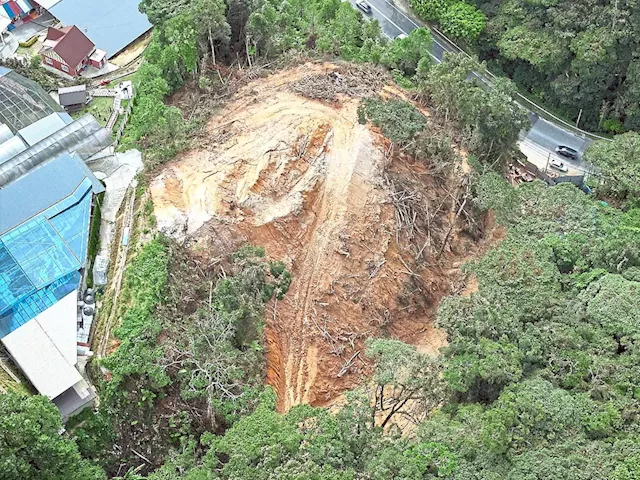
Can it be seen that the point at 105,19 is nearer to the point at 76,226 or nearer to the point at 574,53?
the point at 76,226

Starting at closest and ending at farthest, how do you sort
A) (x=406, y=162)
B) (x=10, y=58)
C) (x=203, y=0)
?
1. (x=406, y=162)
2. (x=203, y=0)
3. (x=10, y=58)

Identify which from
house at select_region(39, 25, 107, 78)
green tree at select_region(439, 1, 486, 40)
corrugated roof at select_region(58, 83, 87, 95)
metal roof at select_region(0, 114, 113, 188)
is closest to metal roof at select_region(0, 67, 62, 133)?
corrugated roof at select_region(58, 83, 87, 95)

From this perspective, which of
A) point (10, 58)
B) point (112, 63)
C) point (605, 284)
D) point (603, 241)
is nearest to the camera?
point (605, 284)

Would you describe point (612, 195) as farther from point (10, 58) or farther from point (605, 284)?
point (10, 58)

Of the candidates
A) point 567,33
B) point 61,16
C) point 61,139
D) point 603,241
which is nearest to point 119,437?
point 61,139

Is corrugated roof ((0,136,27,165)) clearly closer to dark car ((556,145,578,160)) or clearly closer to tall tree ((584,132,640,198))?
tall tree ((584,132,640,198))

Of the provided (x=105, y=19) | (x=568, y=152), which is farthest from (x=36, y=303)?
(x=568, y=152)
